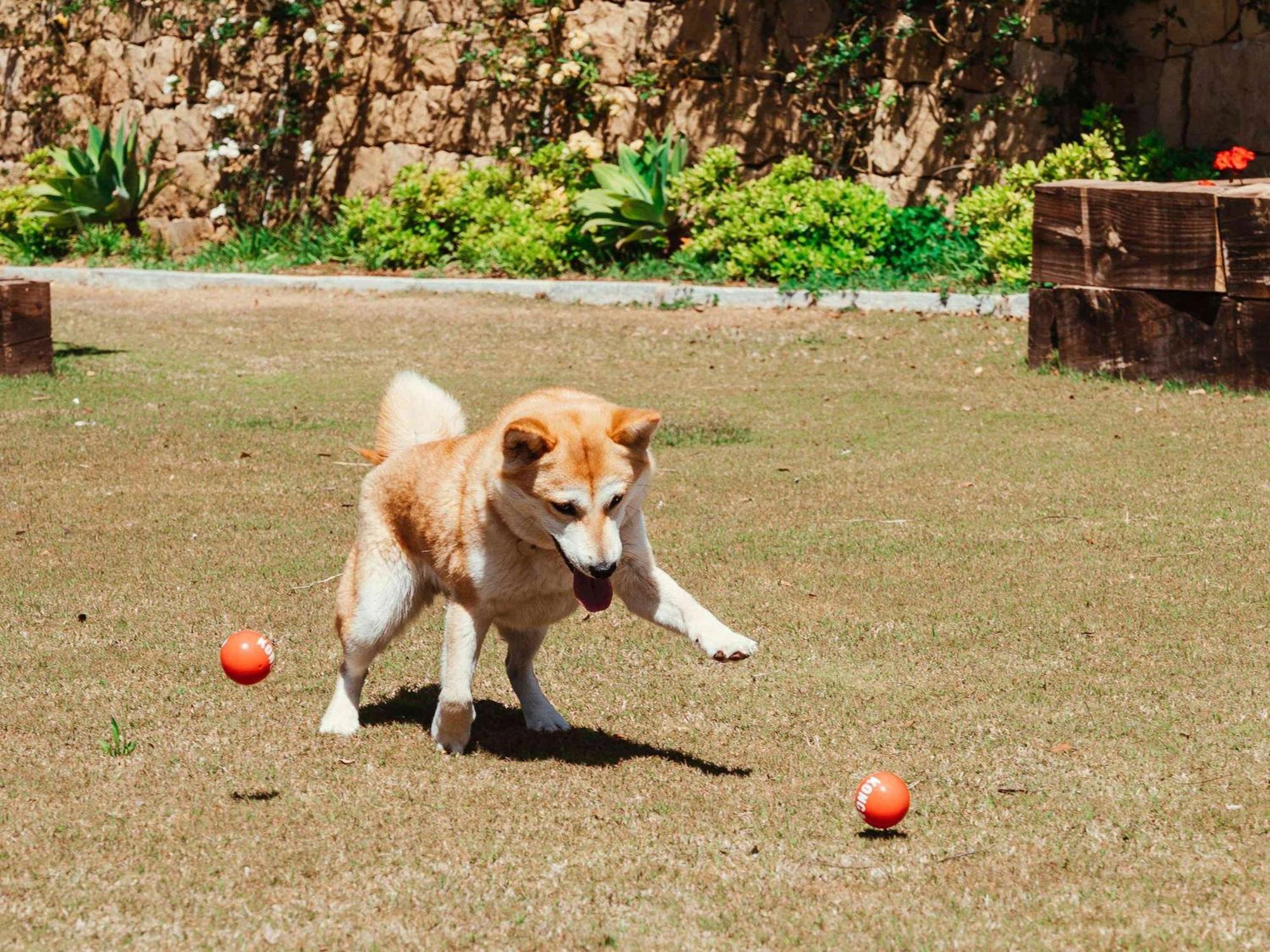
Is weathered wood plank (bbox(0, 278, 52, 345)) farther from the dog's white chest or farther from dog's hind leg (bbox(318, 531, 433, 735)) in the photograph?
the dog's white chest

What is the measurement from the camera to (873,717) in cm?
516

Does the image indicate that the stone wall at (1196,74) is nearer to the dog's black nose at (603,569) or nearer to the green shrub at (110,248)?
the green shrub at (110,248)

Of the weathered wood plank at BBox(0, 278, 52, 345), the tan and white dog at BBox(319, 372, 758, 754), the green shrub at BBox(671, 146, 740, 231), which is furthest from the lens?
the green shrub at BBox(671, 146, 740, 231)

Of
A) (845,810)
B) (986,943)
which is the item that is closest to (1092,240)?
(845,810)

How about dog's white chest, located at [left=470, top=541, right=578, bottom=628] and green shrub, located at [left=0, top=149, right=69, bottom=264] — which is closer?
dog's white chest, located at [left=470, top=541, right=578, bottom=628]

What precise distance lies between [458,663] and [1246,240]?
7178 mm

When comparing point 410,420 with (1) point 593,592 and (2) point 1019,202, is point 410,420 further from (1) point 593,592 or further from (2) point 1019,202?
(2) point 1019,202

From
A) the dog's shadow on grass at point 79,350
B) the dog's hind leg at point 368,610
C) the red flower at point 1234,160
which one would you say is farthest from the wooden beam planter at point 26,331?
the red flower at point 1234,160

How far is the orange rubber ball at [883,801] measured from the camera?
413 cm

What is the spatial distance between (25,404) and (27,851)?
23.2 ft

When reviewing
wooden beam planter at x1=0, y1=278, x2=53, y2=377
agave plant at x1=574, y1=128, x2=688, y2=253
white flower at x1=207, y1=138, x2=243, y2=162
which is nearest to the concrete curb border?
agave plant at x1=574, y1=128, x2=688, y2=253

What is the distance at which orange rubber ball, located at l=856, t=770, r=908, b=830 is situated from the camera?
13.6 ft

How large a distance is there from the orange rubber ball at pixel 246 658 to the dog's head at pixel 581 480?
2.78 feet

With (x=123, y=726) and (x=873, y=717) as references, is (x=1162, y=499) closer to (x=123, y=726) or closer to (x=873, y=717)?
(x=873, y=717)
